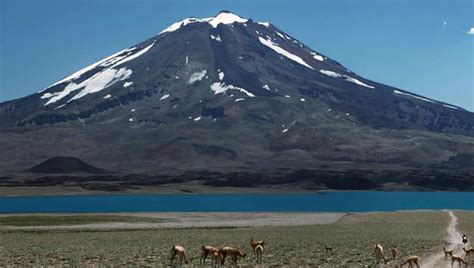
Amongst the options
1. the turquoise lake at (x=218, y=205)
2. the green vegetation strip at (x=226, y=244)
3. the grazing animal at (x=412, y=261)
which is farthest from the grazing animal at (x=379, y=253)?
the turquoise lake at (x=218, y=205)

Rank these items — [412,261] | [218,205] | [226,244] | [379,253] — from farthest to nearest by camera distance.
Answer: [218,205] < [226,244] < [379,253] < [412,261]

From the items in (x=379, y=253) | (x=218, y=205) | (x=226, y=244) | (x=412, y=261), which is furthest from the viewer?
(x=218, y=205)

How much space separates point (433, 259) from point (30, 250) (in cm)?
2180

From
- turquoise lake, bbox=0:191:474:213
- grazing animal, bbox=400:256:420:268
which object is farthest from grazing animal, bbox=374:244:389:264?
turquoise lake, bbox=0:191:474:213

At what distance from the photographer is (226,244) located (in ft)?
143

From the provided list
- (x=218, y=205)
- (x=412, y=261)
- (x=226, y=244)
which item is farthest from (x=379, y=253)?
(x=218, y=205)

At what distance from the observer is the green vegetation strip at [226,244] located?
33.0 m

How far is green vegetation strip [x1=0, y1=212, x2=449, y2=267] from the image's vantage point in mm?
32969

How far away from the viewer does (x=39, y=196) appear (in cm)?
A: 16600

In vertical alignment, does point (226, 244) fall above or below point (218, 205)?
below

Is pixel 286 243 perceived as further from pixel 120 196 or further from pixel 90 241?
pixel 120 196

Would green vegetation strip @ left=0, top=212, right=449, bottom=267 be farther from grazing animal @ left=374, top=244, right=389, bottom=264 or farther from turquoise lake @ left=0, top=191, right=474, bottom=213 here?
turquoise lake @ left=0, top=191, right=474, bottom=213

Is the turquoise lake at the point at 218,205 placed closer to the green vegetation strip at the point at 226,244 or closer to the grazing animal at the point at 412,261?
the green vegetation strip at the point at 226,244

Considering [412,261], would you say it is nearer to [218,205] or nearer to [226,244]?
[226,244]
